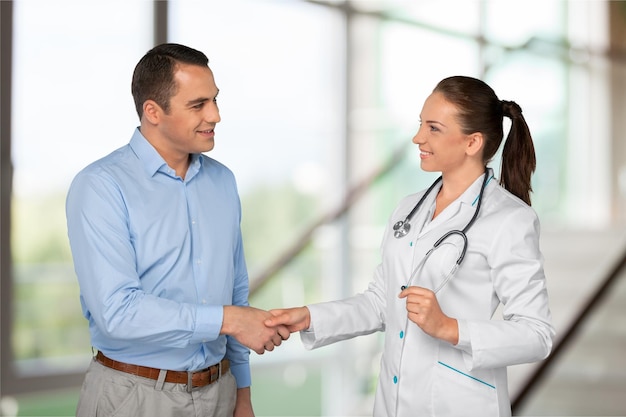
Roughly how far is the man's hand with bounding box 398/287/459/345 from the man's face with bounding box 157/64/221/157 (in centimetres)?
65

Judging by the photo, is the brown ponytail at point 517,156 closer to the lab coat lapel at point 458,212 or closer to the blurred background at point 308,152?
the lab coat lapel at point 458,212

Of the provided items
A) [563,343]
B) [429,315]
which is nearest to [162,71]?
[429,315]

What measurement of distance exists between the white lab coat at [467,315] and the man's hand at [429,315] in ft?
0.11

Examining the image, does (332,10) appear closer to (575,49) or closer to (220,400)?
(575,49)

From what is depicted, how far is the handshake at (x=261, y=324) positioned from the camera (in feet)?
6.77

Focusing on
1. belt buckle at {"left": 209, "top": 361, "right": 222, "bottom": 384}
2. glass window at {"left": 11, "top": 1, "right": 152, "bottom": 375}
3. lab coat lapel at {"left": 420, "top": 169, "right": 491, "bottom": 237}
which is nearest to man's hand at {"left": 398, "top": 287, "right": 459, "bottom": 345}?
lab coat lapel at {"left": 420, "top": 169, "right": 491, "bottom": 237}

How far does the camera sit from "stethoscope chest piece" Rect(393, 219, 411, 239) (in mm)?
2205

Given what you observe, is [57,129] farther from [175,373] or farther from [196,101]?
[175,373]

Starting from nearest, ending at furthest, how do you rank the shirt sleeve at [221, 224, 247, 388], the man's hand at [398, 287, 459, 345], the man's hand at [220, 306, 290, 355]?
the man's hand at [398, 287, 459, 345], the man's hand at [220, 306, 290, 355], the shirt sleeve at [221, 224, 247, 388]

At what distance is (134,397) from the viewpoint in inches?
81.0

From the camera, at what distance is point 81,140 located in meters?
4.18

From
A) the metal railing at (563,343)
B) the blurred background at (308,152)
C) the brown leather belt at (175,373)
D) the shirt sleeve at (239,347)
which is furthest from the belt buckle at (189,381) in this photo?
the metal railing at (563,343)

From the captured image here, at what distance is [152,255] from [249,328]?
0.96 feet

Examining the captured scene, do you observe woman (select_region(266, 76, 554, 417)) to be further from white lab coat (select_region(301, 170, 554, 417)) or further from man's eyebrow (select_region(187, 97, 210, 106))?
man's eyebrow (select_region(187, 97, 210, 106))
